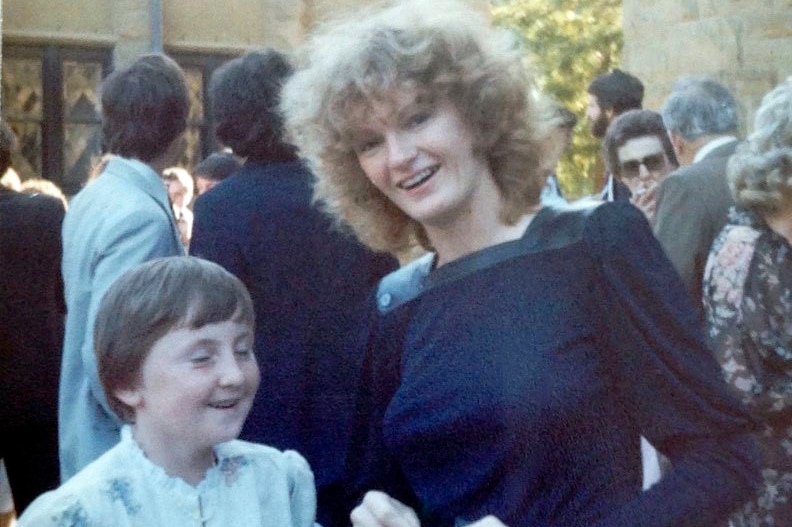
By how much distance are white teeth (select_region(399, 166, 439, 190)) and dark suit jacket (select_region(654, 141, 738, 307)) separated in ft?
7.94

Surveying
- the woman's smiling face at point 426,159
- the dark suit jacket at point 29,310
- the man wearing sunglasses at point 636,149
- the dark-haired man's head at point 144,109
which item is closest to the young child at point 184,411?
the woman's smiling face at point 426,159

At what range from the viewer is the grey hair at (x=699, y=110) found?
509cm

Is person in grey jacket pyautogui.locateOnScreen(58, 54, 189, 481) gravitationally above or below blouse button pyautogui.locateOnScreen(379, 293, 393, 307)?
below

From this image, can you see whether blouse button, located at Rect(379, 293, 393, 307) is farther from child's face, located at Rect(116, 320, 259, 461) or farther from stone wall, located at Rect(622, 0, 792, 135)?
stone wall, located at Rect(622, 0, 792, 135)

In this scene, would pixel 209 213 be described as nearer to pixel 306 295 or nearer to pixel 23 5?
pixel 306 295

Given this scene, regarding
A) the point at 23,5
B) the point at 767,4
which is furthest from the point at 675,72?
the point at 23,5

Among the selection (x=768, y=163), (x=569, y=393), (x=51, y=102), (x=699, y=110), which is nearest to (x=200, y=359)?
(x=569, y=393)

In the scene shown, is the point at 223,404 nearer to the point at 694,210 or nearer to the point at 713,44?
the point at 694,210

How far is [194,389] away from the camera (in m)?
2.27

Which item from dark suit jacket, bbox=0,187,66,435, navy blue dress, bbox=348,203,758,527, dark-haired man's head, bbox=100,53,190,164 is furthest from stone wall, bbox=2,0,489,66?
navy blue dress, bbox=348,203,758,527

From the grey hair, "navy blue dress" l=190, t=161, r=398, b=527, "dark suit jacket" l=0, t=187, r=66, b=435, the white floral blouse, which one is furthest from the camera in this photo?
the grey hair

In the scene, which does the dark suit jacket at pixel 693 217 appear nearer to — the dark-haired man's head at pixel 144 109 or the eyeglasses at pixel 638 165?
Answer: the eyeglasses at pixel 638 165

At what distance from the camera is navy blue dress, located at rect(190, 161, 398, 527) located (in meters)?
3.23

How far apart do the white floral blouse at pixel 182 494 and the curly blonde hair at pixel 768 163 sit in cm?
109
